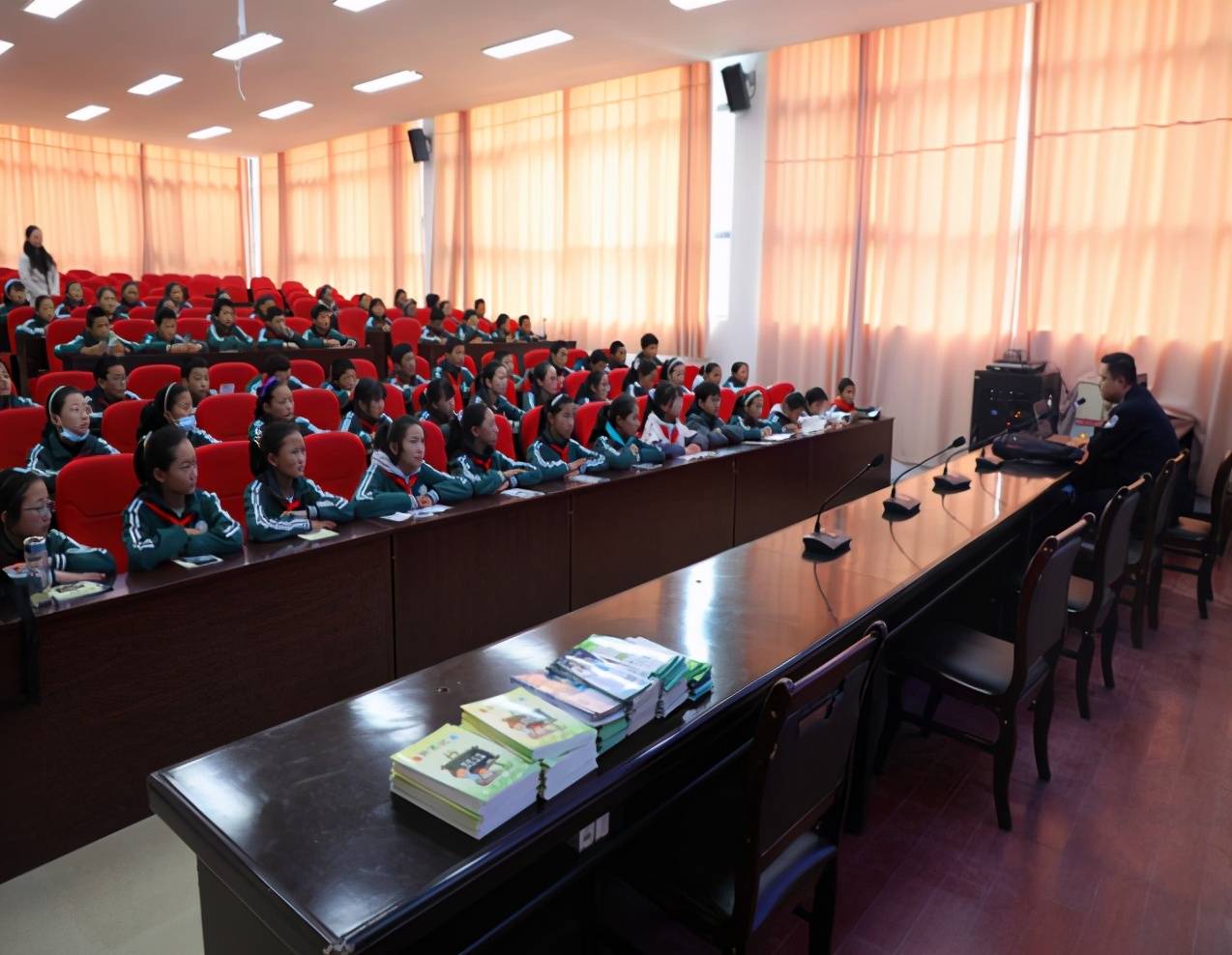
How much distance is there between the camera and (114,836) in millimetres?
2312

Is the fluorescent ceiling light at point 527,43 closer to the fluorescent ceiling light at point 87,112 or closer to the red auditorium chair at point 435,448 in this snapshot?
the red auditorium chair at point 435,448

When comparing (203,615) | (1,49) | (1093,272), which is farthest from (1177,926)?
(1,49)

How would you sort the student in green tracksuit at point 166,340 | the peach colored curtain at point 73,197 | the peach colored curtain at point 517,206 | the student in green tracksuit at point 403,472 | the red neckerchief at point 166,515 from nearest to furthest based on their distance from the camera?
1. the red neckerchief at point 166,515
2. the student in green tracksuit at point 403,472
3. the student in green tracksuit at point 166,340
4. the peach colored curtain at point 517,206
5. the peach colored curtain at point 73,197

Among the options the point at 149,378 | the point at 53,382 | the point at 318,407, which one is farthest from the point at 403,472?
the point at 149,378

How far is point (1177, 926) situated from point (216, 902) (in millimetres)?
2164

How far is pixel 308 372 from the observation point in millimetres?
6230

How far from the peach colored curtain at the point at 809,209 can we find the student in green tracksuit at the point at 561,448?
451 centimetres

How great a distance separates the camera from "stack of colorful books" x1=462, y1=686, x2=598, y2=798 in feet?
4.46

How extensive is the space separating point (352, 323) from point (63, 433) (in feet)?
17.8

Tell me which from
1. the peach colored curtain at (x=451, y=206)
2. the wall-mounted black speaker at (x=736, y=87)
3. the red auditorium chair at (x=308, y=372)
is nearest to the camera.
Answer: the red auditorium chair at (x=308, y=372)

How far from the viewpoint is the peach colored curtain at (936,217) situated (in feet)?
22.9

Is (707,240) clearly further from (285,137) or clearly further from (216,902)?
(216,902)

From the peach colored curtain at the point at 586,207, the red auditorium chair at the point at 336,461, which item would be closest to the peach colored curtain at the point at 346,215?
the peach colored curtain at the point at 586,207

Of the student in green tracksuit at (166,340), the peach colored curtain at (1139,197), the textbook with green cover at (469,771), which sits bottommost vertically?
the textbook with green cover at (469,771)
